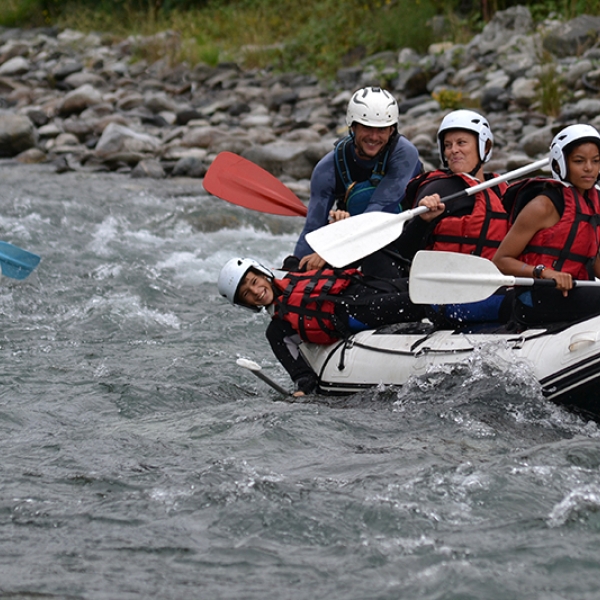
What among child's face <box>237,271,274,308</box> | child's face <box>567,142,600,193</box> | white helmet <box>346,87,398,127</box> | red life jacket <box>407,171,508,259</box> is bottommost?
child's face <box>237,271,274,308</box>

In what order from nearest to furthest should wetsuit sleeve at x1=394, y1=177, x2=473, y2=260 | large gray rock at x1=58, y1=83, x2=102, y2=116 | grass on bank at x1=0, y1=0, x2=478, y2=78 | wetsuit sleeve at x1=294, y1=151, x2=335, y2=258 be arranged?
wetsuit sleeve at x1=394, y1=177, x2=473, y2=260 < wetsuit sleeve at x1=294, y1=151, x2=335, y2=258 < large gray rock at x1=58, y1=83, x2=102, y2=116 < grass on bank at x1=0, y1=0, x2=478, y2=78

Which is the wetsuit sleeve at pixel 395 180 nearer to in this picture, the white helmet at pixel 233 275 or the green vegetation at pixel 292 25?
the white helmet at pixel 233 275

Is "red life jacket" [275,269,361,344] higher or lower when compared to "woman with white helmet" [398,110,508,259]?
lower

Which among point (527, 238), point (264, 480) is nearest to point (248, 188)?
A: point (527, 238)

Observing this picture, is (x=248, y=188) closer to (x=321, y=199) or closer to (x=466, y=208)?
(x=321, y=199)

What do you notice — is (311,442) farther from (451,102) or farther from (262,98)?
(262,98)

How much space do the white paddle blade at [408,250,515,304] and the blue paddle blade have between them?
375cm

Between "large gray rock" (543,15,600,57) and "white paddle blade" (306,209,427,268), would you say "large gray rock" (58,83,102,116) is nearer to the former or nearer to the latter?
"large gray rock" (543,15,600,57)

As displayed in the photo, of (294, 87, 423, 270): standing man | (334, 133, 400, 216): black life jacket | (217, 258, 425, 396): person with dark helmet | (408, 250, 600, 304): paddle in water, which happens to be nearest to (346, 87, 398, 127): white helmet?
(294, 87, 423, 270): standing man

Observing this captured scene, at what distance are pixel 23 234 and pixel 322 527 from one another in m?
6.75

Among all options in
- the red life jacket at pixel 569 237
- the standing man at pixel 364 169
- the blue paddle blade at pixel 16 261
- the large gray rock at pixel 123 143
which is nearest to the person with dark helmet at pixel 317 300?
the standing man at pixel 364 169

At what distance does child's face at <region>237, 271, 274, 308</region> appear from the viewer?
5.15 m

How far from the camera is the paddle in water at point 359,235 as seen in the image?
195 inches

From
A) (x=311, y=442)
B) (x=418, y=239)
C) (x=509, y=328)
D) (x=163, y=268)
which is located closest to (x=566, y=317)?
(x=509, y=328)
